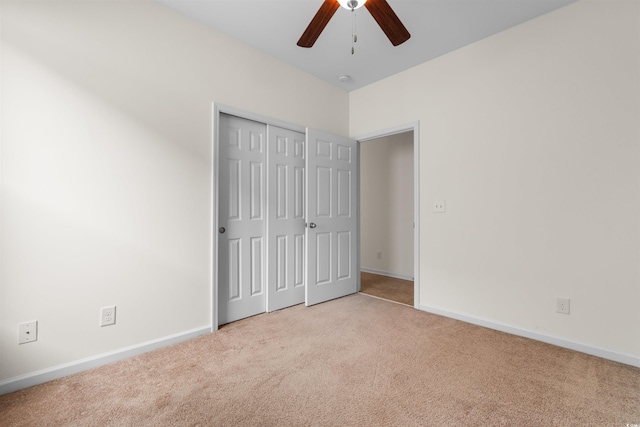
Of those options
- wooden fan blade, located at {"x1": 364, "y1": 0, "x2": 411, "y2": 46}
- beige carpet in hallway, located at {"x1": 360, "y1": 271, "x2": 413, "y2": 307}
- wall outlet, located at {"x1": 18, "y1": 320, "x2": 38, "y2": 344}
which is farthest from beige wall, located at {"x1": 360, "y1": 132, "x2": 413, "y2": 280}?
wall outlet, located at {"x1": 18, "y1": 320, "x2": 38, "y2": 344}

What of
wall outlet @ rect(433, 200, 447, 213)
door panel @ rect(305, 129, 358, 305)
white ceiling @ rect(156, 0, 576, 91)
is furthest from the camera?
door panel @ rect(305, 129, 358, 305)

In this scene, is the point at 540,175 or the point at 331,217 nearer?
the point at 540,175

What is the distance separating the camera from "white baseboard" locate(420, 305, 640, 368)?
1.99 meters

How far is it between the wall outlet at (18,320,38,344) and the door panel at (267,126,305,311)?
1.68 m

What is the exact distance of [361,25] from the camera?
2.41m

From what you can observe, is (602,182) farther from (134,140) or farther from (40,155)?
(40,155)

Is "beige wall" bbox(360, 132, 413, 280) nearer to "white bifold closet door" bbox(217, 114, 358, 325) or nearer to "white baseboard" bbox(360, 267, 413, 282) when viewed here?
"white baseboard" bbox(360, 267, 413, 282)

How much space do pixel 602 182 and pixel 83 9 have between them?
378cm

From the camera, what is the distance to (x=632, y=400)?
1.58 m

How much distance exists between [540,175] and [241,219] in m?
2.62

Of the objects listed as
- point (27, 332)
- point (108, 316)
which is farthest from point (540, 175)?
point (27, 332)

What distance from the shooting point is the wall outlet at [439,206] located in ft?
9.57

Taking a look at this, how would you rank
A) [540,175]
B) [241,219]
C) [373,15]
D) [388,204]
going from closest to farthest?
[373,15] → [540,175] → [241,219] → [388,204]

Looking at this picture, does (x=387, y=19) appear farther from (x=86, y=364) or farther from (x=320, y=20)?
(x=86, y=364)
